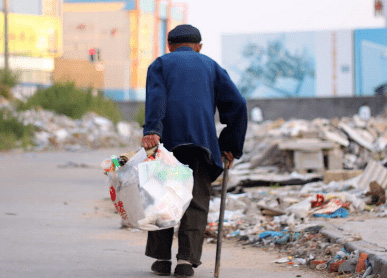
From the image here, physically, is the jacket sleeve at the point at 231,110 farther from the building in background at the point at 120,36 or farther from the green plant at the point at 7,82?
the building in background at the point at 120,36

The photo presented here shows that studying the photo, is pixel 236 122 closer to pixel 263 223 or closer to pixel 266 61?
pixel 263 223

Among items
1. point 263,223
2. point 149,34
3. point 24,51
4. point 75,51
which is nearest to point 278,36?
point 149,34

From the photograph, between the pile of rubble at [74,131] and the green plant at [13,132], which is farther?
the pile of rubble at [74,131]

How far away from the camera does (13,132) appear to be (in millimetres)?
29156

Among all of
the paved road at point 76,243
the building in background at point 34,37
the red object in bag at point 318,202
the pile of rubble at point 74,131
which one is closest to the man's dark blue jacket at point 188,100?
the paved road at point 76,243

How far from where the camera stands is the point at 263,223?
816 cm

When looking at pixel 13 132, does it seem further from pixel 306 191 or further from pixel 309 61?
pixel 309 61

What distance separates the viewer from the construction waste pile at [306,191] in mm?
6586

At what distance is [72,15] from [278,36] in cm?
2580

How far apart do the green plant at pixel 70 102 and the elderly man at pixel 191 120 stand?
1106 inches

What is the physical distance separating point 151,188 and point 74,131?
2642 cm

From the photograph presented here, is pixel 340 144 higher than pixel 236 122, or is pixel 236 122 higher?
pixel 236 122

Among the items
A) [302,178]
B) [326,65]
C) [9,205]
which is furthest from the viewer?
[326,65]

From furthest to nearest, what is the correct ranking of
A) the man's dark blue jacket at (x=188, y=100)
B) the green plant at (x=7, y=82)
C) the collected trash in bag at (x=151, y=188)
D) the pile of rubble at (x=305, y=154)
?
the green plant at (x=7, y=82) → the pile of rubble at (x=305, y=154) → the man's dark blue jacket at (x=188, y=100) → the collected trash in bag at (x=151, y=188)
